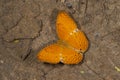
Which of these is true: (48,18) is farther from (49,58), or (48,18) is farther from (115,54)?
(115,54)

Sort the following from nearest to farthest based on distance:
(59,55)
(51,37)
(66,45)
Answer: (59,55)
(66,45)
(51,37)

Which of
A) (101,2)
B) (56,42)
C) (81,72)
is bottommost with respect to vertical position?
(81,72)

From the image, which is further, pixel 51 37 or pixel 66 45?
pixel 51 37

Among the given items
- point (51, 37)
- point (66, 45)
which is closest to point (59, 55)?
point (66, 45)

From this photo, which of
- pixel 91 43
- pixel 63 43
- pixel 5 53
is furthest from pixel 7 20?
pixel 91 43

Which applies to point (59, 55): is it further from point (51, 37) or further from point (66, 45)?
point (51, 37)
